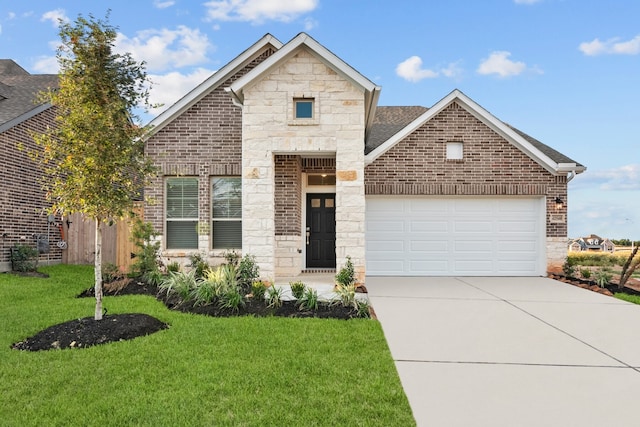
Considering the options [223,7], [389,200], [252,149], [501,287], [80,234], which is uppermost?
[223,7]

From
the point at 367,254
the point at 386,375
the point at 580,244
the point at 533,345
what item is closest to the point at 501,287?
the point at 367,254

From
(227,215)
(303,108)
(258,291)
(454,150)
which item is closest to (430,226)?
(454,150)

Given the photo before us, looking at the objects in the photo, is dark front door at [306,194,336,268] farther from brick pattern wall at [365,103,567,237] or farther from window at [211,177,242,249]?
window at [211,177,242,249]

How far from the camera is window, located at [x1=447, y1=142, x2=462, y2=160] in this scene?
1179cm

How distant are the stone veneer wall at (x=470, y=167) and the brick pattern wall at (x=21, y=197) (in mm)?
10173

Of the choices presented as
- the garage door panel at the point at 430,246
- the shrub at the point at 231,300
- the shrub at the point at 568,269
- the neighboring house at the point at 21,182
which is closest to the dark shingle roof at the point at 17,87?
the neighboring house at the point at 21,182

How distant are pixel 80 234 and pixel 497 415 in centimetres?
1410

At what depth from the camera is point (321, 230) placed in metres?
12.2

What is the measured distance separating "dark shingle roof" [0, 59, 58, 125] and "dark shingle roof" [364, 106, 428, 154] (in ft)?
30.7

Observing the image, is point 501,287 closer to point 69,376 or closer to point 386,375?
point 386,375

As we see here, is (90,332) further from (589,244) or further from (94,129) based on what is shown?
(589,244)

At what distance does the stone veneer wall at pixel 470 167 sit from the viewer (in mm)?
11672

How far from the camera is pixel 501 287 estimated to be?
32.7ft

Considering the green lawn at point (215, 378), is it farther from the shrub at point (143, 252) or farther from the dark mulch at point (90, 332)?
Answer: the shrub at point (143, 252)
